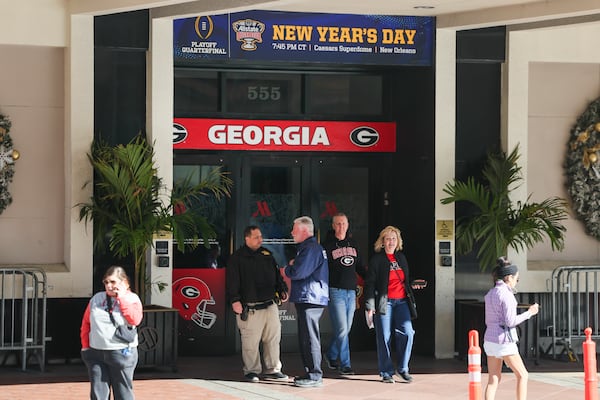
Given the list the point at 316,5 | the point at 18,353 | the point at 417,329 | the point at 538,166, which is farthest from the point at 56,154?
the point at 538,166

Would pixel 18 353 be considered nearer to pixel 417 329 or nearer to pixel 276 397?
pixel 276 397

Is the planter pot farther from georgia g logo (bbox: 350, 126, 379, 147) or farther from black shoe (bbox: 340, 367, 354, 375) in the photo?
georgia g logo (bbox: 350, 126, 379, 147)

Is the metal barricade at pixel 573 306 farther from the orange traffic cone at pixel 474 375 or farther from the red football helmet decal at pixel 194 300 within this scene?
the orange traffic cone at pixel 474 375

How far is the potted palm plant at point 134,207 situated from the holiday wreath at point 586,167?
193 inches

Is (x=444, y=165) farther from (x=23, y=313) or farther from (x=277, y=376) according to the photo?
(x=23, y=313)

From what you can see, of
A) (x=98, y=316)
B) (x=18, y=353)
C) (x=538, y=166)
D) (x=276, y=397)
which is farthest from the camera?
(x=538, y=166)

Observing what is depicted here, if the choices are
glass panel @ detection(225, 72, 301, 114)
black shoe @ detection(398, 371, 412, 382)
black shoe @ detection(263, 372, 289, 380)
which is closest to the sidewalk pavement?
black shoe @ detection(398, 371, 412, 382)

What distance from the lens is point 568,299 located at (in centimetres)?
1562

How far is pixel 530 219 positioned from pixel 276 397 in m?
4.42

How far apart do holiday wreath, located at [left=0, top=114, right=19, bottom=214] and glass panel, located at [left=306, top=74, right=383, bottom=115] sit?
3877mm

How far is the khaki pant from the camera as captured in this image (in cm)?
1367

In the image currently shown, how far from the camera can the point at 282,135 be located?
53.1 feet

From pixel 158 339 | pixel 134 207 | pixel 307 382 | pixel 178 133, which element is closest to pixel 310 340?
pixel 307 382

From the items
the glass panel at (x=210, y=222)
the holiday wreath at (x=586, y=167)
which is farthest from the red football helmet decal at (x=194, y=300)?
the holiday wreath at (x=586, y=167)
